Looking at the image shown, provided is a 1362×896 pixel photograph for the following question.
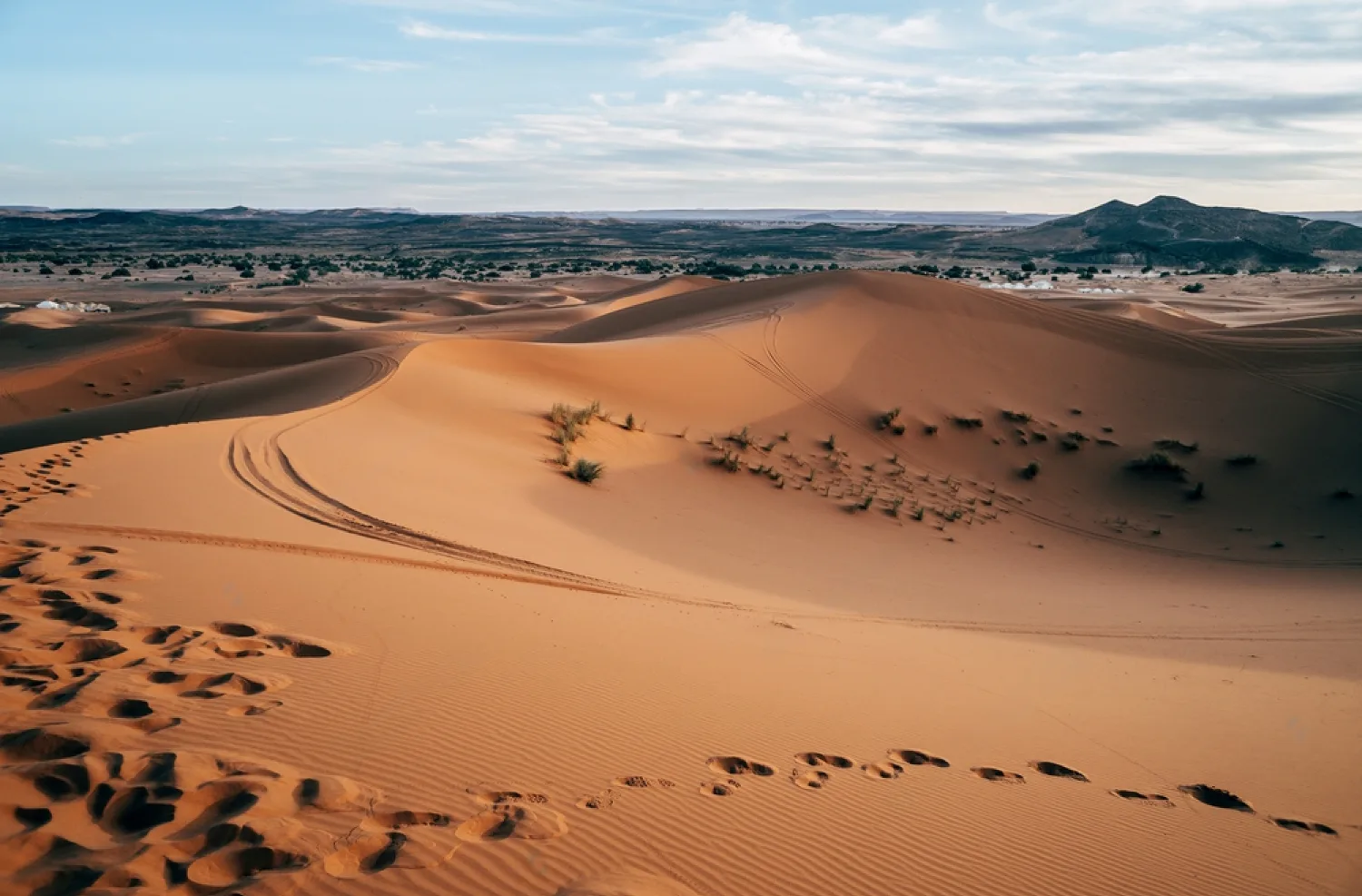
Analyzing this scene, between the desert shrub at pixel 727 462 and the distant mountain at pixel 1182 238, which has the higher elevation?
the distant mountain at pixel 1182 238

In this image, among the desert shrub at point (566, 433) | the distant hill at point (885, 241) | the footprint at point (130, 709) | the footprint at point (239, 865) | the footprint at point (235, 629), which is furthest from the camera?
the distant hill at point (885, 241)

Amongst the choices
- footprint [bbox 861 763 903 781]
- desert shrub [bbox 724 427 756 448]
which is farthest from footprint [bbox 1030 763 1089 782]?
desert shrub [bbox 724 427 756 448]

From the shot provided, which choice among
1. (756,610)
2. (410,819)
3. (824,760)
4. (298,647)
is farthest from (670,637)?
(410,819)

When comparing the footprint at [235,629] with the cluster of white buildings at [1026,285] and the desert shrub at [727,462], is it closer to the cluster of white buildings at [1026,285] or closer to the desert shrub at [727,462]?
the desert shrub at [727,462]

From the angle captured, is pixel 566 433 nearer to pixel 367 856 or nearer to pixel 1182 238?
pixel 367 856

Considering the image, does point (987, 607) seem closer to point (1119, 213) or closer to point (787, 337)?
point (787, 337)

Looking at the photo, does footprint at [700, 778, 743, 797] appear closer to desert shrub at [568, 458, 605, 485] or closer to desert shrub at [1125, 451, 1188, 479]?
desert shrub at [568, 458, 605, 485]

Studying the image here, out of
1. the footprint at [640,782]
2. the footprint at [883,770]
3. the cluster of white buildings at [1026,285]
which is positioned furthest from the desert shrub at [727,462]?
the cluster of white buildings at [1026,285]
